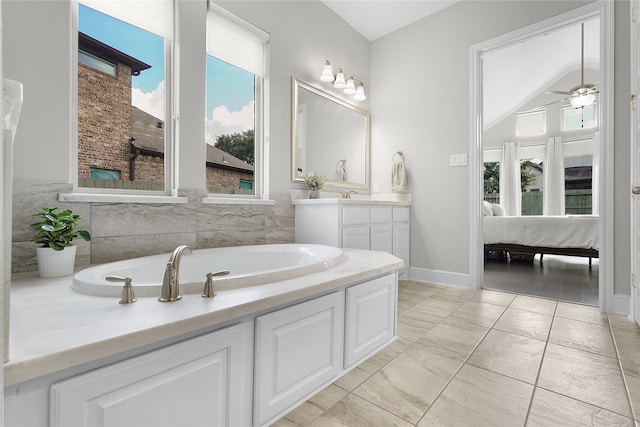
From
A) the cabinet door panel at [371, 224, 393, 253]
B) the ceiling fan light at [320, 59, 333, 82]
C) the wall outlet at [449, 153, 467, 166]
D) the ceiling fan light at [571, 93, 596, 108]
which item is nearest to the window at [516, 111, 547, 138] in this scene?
the ceiling fan light at [571, 93, 596, 108]

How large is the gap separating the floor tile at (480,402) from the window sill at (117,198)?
1.78 metres

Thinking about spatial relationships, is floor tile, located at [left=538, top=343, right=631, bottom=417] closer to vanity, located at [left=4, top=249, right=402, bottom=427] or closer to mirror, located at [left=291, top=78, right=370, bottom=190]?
vanity, located at [left=4, top=249, right=402, bottom=427]

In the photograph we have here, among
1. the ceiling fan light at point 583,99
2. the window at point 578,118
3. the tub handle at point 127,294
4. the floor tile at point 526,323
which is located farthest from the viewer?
the window at point 578,118

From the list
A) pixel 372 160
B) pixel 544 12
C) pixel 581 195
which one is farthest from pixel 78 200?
pixel 581 195

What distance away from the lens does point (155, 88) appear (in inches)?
79.0

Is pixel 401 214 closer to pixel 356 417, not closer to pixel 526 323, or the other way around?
pixel 526 323

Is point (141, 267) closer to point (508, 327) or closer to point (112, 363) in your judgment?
point (112, 363)

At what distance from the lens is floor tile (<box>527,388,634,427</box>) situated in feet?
3.57

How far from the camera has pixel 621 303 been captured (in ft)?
7.26

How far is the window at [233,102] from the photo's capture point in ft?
7.50

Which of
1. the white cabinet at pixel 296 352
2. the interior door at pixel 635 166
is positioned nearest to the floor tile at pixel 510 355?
the white cabinet at pixel 296 352

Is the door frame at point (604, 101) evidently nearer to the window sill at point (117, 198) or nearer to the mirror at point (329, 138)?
the mirror at point (329, 138)

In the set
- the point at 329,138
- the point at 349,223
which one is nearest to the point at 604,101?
the point at 349,223

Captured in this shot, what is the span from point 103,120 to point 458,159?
2905 mm
